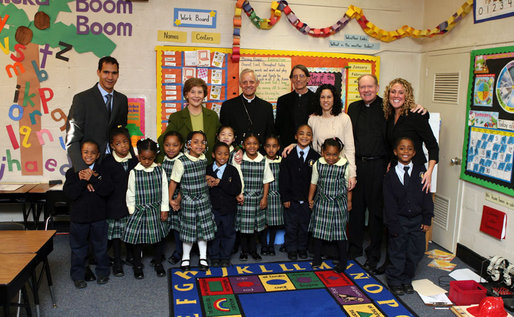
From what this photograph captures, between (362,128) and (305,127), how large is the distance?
1.54 ft

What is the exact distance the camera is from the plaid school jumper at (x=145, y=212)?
3.15 metres

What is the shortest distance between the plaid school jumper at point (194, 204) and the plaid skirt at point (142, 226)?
0.76 ft

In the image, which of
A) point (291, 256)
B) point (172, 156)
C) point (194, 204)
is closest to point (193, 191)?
point (194, 204)

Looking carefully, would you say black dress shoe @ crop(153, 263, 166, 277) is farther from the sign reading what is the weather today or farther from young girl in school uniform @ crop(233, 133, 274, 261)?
the sign reading what is the weather today

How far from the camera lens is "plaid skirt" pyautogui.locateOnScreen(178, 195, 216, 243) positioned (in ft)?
10.7

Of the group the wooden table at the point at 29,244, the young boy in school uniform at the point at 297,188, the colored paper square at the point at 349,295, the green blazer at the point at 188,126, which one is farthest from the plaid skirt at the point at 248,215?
the wooden table at the point at 29,244

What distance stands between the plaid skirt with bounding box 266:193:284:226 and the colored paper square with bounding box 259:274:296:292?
0.49m

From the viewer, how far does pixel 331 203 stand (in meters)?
3.39

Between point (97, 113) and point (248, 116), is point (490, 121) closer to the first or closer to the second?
point (248, 116)

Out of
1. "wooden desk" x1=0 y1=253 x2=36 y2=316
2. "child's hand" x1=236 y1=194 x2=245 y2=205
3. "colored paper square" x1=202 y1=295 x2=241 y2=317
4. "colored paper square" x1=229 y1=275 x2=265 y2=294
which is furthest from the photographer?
"child's hand" x1=236 y1=194 x2=245 y2=205

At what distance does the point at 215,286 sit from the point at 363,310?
1.05 meters

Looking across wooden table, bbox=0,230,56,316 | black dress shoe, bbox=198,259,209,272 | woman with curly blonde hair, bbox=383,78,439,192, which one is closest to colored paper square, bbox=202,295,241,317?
black dress shoe, bbox=198,259,209,272

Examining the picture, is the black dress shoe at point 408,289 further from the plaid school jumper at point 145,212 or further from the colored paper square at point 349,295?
the plaid school jumper at point 145,212

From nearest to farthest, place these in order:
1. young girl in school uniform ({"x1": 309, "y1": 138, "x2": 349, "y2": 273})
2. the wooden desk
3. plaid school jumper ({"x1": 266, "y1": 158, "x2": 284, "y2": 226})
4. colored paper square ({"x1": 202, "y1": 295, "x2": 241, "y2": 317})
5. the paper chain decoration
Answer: the wooden desk < colored paper square ({"x1": 202, "y1": 295, "x2": 241, "y2": 317}) < young girl in school uniform ({"x1": 309, "y1": 138, "x2": 349, "y2": 273}) < plaid school jumper ({"x1": 266, "y1": 158, "x2": 284, "y2": 226}) < the paper chain decoration
